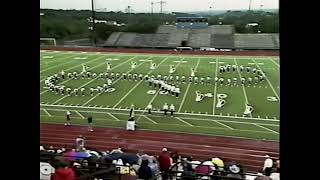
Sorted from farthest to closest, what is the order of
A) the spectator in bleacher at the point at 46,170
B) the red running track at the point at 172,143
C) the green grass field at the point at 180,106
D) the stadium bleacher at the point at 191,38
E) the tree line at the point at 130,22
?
1. the stadium bleacher at the point at 191,38
2. the tree line at the point at 130,22
3. the green grass field at the point at 180,106
4. the red running track at the point at 172,143
5. the spectator in bleacher at the point at 46,170

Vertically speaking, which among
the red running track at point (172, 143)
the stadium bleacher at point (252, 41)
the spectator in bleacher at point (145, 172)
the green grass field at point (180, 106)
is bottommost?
the red running track at point (172, 143)

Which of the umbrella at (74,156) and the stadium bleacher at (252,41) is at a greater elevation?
the stadium bleacher at (252,41)

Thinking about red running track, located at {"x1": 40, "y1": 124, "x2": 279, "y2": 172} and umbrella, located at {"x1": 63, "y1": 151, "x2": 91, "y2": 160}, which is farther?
red running track, located at {"x1": 40, "y1": 124, "x2": 279, "y2": 172}

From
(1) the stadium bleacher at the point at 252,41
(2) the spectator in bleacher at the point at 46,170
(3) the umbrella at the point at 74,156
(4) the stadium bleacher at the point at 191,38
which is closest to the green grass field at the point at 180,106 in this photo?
(3) the umbrella at the point at 74,156

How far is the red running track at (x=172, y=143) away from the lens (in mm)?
5012

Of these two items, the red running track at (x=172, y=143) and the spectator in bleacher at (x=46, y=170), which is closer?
the spectator in bleacher at (x=46, y=170)

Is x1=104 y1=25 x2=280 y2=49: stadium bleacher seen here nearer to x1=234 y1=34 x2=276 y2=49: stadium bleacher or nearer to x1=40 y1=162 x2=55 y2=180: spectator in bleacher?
x1=234 y1=34 x2=276 y2=49: stadium bleacher

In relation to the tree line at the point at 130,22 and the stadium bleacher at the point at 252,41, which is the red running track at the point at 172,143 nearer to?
the tree line at the point at 130,22

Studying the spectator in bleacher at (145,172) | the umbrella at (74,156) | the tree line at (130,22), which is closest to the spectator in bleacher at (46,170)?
the umbrella at (74,156)

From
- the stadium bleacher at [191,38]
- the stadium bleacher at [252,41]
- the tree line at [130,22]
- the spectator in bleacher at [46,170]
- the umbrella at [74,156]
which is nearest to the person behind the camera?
the spectator in bleacher at [46,170]

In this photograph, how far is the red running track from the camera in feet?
16.4

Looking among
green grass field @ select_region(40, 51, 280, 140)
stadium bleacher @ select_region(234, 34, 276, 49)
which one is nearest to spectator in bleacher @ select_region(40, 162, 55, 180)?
green grass field @ select_region(40, 51, 280, 140)
